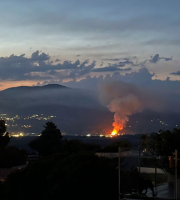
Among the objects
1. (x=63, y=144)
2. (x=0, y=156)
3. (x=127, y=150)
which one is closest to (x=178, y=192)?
(x=127, y=150)

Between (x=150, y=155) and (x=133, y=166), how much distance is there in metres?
2.45

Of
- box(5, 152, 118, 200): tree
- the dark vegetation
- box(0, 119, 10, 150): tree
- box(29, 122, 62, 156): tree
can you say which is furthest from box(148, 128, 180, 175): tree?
box(0, 119, 10, 150): tree

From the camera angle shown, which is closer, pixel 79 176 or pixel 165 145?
pixel 79 176

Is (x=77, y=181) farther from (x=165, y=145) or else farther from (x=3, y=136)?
(x=3, y=136)

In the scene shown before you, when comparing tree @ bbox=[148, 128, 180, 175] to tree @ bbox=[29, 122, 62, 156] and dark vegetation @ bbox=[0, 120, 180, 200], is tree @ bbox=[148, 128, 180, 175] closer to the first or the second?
dark vegetation @ bbox=[0, 120, 180, 200]

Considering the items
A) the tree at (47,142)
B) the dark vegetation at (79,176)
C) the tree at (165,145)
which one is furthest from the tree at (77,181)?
the tree at (47,142)

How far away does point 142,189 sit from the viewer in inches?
699

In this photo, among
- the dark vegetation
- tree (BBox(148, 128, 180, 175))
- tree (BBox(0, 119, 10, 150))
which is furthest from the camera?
tree (BBox(0, 119, 10, 150))

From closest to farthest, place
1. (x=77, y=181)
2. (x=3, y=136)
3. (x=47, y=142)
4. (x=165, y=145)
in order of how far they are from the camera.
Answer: (x=77, y=181), (x=165, y=145), (x=3, y=136), (x=47, y=142)

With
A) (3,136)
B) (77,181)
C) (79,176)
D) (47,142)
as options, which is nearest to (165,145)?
(79,176)

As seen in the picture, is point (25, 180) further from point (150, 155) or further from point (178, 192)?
point (178, 192)

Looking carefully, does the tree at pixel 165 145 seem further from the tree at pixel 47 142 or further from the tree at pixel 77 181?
the tree at pixel 47 142

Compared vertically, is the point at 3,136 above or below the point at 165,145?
below

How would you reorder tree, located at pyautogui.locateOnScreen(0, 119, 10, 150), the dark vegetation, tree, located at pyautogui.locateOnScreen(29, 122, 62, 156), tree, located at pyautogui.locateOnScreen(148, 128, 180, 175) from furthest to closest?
tree, located at pyautogui.locateOnScreen(29, 122, 62, 156) → tree, located at pyautogui.locateOnScreen(0, 119, 10, 150) → tree, located at pyautogui.locateOnScreen(148, 128, 180, 175) → the dark vegetation
